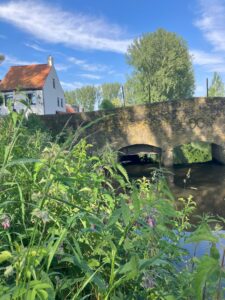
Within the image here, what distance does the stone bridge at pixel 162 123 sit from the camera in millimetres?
17344

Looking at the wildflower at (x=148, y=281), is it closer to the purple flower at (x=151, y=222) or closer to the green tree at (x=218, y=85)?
the purple flower at (x=151, y=222)

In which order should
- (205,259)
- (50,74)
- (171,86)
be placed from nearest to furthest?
(205,259), (50,74), (171,86)

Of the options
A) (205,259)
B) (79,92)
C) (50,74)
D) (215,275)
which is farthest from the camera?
(79,92)

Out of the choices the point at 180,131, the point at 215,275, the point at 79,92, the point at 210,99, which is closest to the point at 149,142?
the point at 180,131

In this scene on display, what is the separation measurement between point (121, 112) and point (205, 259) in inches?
657

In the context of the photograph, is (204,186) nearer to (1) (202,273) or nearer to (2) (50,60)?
(1) (202,273)

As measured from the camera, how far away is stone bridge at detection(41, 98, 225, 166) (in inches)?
683

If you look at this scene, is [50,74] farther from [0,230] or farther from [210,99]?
[0,230]

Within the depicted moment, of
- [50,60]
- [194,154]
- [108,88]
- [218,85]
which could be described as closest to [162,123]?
[194,154]

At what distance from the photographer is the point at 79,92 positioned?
67.1 metres

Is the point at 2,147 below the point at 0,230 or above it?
above

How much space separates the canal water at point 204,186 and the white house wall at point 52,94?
12.0 m

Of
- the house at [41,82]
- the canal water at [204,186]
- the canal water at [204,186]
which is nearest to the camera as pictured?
the canal water at [204,186]

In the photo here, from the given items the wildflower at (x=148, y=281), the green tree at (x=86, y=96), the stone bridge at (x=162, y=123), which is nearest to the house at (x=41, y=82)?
the stone bridge at (x=162, y=123)
